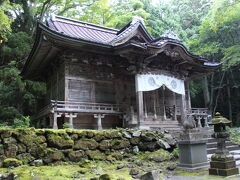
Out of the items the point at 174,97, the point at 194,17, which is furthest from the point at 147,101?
the point at 194,17

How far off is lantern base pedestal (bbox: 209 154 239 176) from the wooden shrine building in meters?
5.72

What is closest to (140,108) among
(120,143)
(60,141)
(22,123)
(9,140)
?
(120,143)

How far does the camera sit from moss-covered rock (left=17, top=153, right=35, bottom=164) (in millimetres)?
6922

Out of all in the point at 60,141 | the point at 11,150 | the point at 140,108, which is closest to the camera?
the point at 11,150

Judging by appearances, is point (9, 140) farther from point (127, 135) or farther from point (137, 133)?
point (137, 133)

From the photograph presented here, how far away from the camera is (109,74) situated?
47.0ft

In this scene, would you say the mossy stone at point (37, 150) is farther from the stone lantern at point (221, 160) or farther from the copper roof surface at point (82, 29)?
the copper roof surface at point (82, 29)

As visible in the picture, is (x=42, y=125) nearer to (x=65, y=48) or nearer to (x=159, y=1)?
(x=65, y=48)

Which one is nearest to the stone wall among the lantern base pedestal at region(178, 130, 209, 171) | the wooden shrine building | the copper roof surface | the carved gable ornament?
the wooden shrine building

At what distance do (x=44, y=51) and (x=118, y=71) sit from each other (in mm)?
4623

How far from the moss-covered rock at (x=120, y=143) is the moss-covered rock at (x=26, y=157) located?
3223mm

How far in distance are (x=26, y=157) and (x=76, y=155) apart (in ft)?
5.48

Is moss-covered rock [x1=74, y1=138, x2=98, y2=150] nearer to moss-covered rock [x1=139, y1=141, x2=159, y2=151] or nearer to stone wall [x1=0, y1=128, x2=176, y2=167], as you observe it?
stone wall [x1=0, y1=128, x2=176, y2=167]

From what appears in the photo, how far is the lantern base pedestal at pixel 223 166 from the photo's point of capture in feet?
20.6
